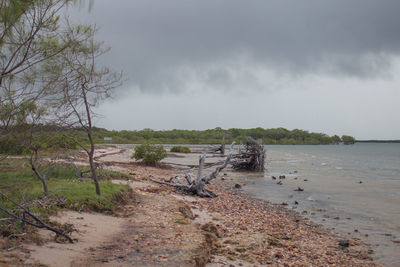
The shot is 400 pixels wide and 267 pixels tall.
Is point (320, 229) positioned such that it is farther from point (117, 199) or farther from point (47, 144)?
point (47, 144)

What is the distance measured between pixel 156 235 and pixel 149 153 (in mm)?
19201

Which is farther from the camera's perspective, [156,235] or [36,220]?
[156,235]

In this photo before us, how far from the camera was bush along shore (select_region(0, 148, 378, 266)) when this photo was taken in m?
4.90

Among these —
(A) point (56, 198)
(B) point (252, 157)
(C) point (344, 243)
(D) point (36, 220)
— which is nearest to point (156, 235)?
(D) point (36, 220)

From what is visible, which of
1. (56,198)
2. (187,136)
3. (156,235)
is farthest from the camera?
(187,136)

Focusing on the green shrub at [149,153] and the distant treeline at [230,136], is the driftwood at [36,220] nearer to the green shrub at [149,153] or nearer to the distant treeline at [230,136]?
the green shrub at [149,153]

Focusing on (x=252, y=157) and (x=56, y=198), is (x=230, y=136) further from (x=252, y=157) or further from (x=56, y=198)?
(x=56, y=198)

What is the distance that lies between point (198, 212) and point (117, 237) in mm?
3797

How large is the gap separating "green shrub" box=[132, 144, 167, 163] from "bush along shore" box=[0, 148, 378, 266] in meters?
14.6

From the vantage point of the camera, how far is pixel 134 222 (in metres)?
7.21

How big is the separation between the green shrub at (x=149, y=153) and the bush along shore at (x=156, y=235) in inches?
576

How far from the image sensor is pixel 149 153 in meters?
25.3

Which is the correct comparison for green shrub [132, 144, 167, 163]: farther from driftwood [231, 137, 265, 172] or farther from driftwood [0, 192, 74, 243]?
driftwood [0, 192, 74, 243]

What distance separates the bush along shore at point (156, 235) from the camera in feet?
16.1
